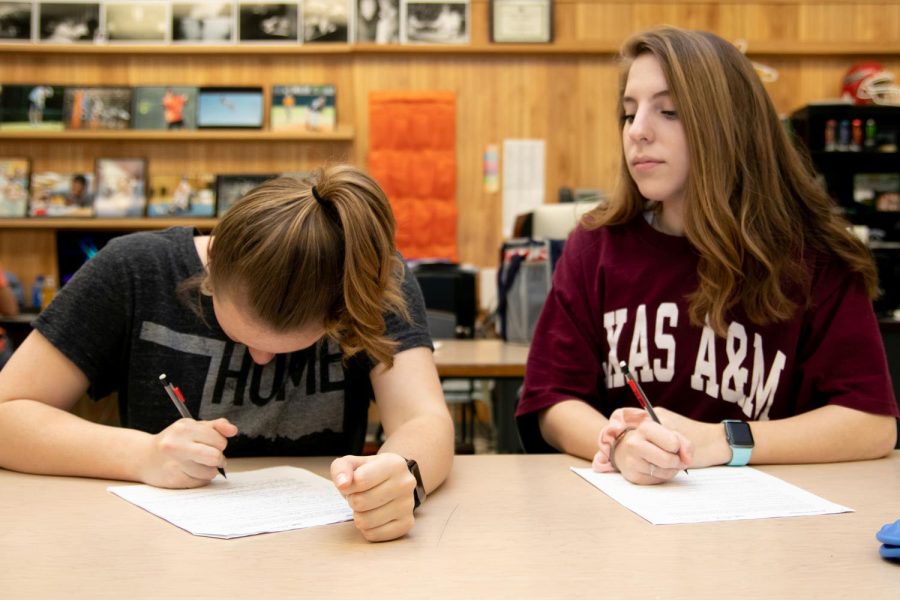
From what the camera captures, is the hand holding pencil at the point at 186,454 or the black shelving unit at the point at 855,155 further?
the black shelving unit at the point at 855,155

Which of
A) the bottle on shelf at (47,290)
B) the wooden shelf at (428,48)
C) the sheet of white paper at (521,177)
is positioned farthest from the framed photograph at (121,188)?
the sheet of white paper at (521,177)

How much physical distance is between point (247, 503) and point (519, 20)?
424 centimetres

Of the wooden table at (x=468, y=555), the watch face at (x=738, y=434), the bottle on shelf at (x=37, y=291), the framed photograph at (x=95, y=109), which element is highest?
the framed photograph at (x=95, y=109)

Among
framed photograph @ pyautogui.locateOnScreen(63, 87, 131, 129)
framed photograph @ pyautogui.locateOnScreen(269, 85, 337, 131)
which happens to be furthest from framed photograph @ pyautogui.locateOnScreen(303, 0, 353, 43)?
framed photograph @ pyautogui.locateOnScreen(63, 87, 131, 129)

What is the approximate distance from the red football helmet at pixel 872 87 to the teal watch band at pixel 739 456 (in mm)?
4066

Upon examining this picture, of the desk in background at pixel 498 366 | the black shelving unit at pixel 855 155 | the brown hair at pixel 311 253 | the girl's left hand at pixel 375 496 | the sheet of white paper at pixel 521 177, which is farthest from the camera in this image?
the sheet of white paper at pixel 521 177

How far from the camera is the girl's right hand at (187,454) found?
42.4 inches

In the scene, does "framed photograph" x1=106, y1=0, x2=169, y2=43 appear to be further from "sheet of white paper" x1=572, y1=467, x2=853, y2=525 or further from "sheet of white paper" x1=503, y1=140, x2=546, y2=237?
"sheet of white paper" x1=572, y1=467, x2=853, y2=525

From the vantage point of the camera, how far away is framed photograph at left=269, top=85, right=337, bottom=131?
190 inches

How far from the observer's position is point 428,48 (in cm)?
484

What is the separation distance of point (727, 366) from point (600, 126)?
3.74 meters

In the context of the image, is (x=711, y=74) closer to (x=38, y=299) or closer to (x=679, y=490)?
(x=679, y=490)

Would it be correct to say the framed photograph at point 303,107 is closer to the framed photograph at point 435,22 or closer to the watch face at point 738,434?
the framed photograph at point 435,22

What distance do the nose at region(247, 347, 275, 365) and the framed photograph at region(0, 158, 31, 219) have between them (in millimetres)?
4020
